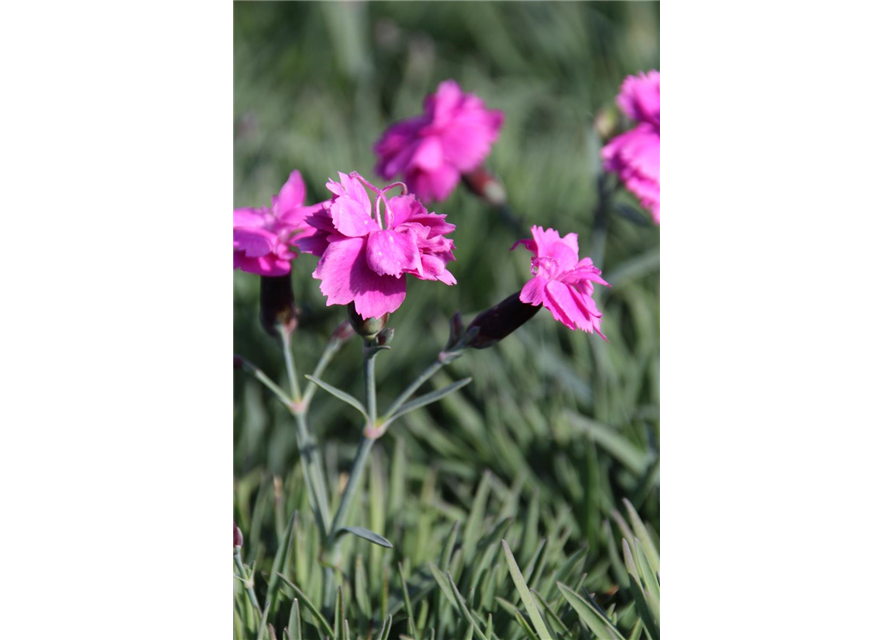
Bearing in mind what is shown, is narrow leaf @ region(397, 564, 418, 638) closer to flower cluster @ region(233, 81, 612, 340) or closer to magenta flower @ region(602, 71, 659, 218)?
flower cluster @ region(233, 81, 612, 340)

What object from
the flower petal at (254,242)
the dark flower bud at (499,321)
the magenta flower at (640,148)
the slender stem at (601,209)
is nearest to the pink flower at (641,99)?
the magenta flower at (640,148)

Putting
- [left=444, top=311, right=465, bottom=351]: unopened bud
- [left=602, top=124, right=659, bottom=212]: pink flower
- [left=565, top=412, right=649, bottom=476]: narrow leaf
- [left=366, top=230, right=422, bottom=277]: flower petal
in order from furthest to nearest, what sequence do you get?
[left=565, top=412, right=649, bottom=476]: narrow leaf < [left=602, top=124, right=659, bottom=212]: pink flower < [left=444, top=311, right=465, bottom=351]: unopened bud < [left=366, top=230, right=422, bottom=277]: flower petal

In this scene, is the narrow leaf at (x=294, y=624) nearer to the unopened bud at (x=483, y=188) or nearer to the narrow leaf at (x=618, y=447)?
the narrow leaf at (x=618, y=447)

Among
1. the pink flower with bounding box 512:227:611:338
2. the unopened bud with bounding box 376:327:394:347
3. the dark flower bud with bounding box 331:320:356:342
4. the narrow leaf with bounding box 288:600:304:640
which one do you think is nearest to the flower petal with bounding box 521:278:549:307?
the pink flower with bounding box 512:227:611:338

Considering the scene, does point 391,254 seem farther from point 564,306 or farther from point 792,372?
point 792,372

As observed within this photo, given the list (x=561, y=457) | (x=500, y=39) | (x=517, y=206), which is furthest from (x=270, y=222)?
(x=500, y=39)

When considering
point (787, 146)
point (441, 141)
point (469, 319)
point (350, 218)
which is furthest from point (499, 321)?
point (469, 319)

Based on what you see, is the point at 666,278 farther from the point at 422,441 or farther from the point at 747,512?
the point at 422,441
